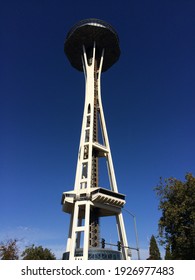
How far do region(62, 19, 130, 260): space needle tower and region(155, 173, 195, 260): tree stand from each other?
319 inches

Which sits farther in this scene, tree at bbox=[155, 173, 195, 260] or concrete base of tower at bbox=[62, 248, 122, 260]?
concrete base of tower at bbox=[62, 248, 122, 260]

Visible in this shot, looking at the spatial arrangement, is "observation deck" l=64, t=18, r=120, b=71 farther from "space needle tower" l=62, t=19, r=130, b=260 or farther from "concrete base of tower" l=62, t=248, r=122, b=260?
"concrete base of tower" l=62, t=248, r=122, b=260

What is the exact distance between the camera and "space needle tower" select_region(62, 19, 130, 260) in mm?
49438

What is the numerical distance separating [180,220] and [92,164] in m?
27.3

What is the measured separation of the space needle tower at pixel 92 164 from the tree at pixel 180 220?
811cm

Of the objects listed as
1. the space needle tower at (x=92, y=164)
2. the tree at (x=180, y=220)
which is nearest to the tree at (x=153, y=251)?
the space needle tower at (x=92, y=164)

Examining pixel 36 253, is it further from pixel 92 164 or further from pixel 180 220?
pixel 180 220

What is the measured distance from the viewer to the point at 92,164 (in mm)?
60406

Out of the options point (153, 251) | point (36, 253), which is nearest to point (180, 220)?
point (36, 253)

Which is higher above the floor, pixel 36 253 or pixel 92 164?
pixel 92 164

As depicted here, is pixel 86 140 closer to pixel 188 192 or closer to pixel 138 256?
pixel 188 192

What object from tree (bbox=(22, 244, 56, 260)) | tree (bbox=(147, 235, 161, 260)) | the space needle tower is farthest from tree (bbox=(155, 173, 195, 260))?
tree (bbox=(147, 235, 161, 260))

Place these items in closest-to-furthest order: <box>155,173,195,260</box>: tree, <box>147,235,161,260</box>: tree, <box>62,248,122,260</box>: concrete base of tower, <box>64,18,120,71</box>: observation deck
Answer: <box>155,173,195,260</box>: tree < <box>62,248,122,260</box>: concrete base of tower < <box>64,18,120,71</box>: observation deck < <box>147,235,161,260</box>: tree

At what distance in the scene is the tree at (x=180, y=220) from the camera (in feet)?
120
